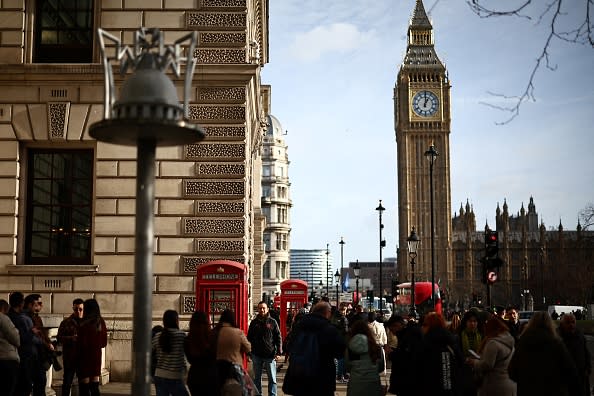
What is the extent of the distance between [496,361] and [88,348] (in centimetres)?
595

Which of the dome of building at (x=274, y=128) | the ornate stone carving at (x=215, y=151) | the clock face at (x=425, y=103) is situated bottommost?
the ornate stone carving at (x=215, y=151)

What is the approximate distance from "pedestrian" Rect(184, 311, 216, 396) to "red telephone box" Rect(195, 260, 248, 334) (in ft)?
22.9

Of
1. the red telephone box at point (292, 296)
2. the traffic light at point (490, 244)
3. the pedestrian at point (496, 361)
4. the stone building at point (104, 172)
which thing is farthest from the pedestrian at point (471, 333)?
the red telephone box at point (292, 296)

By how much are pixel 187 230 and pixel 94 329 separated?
19.2 feet

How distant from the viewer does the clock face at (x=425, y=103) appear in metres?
134

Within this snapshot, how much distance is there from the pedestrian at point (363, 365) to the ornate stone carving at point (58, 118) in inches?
400

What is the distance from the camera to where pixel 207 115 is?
1791cm

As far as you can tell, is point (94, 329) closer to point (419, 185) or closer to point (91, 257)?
point (91, 257)

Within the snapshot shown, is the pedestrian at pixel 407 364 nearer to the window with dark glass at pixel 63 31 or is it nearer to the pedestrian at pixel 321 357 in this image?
the pedestrian at pixel 321 357

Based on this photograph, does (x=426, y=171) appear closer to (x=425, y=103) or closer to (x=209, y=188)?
(x=425, y=103)

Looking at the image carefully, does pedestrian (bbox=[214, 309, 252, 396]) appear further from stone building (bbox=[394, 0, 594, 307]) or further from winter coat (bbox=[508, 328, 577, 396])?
stone building (bbox=[394, 0, 594, 307])

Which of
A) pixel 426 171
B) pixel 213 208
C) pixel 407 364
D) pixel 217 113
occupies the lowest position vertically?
pixel 407 364

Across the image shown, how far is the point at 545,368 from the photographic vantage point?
8.72 metres

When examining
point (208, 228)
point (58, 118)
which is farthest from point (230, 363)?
point (58, 118)
